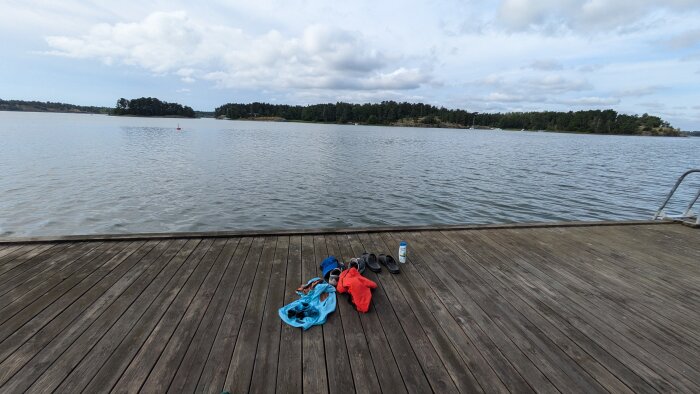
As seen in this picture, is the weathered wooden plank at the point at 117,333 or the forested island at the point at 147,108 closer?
the weathered wooden plank at the point at 117,333

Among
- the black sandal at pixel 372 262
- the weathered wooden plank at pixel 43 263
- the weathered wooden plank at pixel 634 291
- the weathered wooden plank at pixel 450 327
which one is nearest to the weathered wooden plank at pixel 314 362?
the weathered wooden plank at pixel 450 327

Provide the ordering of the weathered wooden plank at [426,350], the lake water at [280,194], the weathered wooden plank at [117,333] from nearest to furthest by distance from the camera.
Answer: the weathered wooden plank at [117,333] < the weathered wooden plank at [426,350] < the lake water at [280,194]

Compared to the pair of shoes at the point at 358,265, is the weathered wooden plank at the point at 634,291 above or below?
below

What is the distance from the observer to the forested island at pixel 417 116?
129050 mm

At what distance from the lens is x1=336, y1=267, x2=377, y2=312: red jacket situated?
3459mm

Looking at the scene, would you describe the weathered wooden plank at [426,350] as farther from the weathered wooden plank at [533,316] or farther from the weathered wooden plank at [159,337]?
the weathered wooden plank at [159,337]

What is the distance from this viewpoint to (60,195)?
12.4 meters

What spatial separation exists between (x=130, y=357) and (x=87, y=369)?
0.92 feet

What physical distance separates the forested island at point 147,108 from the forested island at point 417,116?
74.4 ft

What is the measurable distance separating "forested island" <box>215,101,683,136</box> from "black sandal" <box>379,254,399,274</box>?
457 ft

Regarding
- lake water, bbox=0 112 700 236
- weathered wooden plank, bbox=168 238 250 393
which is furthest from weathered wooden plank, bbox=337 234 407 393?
lake water, bbox=0 112 700 236

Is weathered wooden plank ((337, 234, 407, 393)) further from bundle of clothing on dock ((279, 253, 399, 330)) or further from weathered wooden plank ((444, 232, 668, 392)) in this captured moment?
weathered wooden plank ((444, 232, 668, 392))

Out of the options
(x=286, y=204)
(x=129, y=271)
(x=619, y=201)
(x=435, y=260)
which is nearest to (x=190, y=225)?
(x=286, y=204)

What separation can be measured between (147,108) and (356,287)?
502 ft
